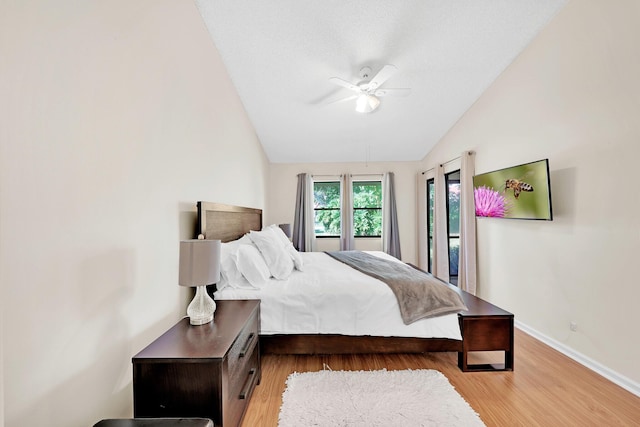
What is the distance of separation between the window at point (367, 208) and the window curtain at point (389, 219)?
194 millimetres

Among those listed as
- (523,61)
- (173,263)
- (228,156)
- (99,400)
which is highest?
(523,61)

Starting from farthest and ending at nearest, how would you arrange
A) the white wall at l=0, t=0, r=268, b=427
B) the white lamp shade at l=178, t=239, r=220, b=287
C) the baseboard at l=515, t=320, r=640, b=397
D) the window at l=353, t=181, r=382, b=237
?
the window at l=353, t=181, r=382, b=237 < the baseboard at l=515, t=320, r=640, b=397 < the white lamp shade at l=178, t=239, r=220, b=287 < the white wall at l=0, t=0, r=268, b=427

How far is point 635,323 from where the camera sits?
1785mm

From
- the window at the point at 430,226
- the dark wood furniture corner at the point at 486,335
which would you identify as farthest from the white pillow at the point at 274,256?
the window at the point at 430,226

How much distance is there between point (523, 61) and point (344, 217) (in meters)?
3.40

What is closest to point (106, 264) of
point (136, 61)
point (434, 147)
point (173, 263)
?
point (173, 263)

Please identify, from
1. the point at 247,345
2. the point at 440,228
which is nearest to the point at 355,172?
the point at 440,228

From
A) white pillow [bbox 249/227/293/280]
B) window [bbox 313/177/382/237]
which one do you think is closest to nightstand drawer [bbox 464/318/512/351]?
white pillow [bbox 249/227/293/280]

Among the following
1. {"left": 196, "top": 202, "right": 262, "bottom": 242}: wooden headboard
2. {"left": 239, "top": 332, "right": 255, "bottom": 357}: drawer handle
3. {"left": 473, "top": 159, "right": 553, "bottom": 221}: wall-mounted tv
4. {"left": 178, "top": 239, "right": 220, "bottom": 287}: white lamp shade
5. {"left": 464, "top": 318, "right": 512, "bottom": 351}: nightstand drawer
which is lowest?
{"left": 464, "top": 318, "right": 512, "bottom": 351}: nightstand drawer

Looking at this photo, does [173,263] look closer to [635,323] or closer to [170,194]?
[170,194]

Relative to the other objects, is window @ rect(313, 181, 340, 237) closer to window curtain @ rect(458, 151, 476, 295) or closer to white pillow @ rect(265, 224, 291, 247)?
white pillow @ rect(265, 224, 291, 247)

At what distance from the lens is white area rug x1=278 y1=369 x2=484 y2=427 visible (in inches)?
60.1

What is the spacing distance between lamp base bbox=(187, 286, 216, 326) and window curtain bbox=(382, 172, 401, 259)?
403cm

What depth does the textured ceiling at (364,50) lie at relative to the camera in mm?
2195
